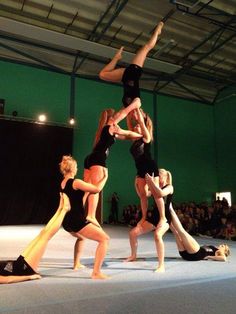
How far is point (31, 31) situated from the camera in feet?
26.0

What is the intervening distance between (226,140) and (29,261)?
11065mm

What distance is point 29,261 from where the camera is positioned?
2.91 metres

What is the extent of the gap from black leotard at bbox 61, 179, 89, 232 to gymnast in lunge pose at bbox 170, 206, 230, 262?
52.2 inches

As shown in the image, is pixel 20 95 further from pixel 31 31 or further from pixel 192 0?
pixel 192 0

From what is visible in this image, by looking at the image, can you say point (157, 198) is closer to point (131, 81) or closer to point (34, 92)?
point (131, 81)

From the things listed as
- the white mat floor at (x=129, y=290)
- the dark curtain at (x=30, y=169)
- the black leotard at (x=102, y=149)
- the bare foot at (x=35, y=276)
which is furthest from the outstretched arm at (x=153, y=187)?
the dark curtain at (x=30, y=169)

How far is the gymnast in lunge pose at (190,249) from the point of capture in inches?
154

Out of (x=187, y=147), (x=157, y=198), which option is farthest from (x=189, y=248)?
(x=187, y=147)

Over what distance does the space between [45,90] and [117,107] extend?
260cm

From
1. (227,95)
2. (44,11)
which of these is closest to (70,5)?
(44,11)

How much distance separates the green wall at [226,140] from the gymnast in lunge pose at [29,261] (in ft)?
33.0

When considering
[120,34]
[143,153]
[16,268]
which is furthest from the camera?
[120,34]

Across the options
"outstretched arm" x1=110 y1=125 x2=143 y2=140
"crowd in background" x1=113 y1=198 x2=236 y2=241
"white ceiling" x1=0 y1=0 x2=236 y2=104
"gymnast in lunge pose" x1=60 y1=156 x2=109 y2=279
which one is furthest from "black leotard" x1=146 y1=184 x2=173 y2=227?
"white ceiling" x1=0 y1=0 x2=236 y2=104

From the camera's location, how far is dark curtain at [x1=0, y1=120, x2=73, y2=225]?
9.50 m
